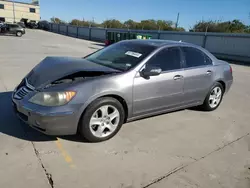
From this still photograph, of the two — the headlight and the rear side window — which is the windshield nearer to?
the rear side window

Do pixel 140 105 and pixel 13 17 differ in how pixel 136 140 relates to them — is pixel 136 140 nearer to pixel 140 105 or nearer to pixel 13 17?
pixel 140 105

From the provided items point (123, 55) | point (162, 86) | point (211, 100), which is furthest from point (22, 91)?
point (211, 100)

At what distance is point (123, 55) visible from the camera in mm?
4328

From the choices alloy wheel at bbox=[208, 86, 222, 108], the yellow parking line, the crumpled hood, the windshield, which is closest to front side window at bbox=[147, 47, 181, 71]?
the windshield

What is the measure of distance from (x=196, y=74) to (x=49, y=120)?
2.99 metres

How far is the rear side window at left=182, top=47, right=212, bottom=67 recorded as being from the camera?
470cm

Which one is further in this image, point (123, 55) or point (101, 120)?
point (123, 55)

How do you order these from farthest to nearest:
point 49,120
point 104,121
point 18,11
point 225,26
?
point 18,11 < point 225,26 < point 104,121 < point 49,120

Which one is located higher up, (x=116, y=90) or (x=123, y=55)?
(x=123, y=55)

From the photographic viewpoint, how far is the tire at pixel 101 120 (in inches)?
133

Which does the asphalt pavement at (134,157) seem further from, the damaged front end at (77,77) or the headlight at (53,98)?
the damaged front end at (77,77)

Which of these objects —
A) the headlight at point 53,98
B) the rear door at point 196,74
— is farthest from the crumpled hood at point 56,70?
the rear door at point 196,74

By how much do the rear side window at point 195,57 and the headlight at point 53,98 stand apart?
8.32ft

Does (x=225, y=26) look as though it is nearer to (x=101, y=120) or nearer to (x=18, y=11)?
(x=101, y=120)
